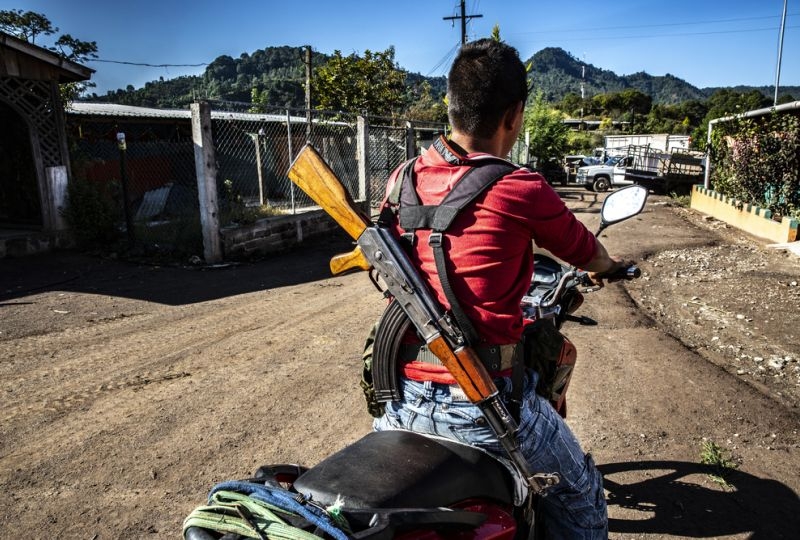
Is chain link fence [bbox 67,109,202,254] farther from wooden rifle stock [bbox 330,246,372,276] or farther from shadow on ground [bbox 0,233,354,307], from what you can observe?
wooden rifle stock [bbox 330,246,372,276]

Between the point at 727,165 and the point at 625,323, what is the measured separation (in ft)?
36.5

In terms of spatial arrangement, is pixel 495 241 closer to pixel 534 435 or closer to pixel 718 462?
pixel 534 435

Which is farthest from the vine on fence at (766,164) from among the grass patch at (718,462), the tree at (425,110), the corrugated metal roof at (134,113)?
the tree at (425,110)

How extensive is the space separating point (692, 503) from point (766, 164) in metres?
11.6

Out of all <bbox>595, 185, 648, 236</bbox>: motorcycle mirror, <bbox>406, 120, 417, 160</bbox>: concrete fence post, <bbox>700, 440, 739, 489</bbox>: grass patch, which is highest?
<bbox>406, 120, 417, 160</bbox>: concrete fence post

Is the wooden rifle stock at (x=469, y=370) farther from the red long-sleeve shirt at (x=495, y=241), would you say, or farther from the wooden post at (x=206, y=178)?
the wooden post at (x=206, y=178)

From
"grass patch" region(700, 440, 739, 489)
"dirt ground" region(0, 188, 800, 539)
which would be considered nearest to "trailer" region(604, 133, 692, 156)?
"dirt ground" region(0, 188, 800, 539)

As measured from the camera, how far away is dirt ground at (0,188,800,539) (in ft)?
9.66

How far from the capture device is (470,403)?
5.57ft

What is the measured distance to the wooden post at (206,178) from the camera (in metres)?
8.02

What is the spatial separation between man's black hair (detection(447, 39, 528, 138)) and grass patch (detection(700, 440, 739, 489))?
2565 millimetres

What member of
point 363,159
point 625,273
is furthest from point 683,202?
point 625,273

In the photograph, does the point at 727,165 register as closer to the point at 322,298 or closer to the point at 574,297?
→ the point at 322,298

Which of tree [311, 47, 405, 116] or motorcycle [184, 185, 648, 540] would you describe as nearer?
motorcycle [184, 185, 648, 540]
